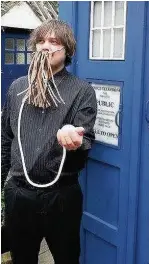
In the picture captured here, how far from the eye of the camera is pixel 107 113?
262 cm

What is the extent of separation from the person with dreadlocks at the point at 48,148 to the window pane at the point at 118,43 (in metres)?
0.33

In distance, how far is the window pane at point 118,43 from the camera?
250 centimetres

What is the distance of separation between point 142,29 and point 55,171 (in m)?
0.92

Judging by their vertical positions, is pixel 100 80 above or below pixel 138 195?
above

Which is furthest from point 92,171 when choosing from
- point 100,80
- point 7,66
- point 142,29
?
point 7,66

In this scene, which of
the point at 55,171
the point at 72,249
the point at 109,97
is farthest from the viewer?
the point at 109,97

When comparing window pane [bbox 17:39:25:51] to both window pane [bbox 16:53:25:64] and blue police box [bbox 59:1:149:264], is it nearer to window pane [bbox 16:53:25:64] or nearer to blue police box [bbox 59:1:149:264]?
window pane [bbox 16:53:25:64]

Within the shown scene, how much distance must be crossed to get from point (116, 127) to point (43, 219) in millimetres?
729

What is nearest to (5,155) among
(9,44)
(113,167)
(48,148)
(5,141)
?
(5,141)

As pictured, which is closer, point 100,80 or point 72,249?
point 72,249

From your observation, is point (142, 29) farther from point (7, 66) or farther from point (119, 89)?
point (7, 66)

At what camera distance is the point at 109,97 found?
2598 millimetres

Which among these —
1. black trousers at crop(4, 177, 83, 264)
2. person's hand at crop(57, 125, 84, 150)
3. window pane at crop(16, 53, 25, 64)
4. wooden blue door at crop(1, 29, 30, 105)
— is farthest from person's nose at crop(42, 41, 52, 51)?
window pane at crop(16, 53, 25, 64)

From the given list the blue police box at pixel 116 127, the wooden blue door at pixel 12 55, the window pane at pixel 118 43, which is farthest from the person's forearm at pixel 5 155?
the wooden blue door at pixel 12 55
